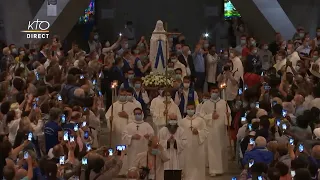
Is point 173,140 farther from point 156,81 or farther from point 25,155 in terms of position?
point 25,155

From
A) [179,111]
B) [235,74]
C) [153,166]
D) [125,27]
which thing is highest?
[125,27]

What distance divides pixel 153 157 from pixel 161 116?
3.65 meters

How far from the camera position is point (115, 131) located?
18.5m

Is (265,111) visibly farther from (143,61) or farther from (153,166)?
(143,61)

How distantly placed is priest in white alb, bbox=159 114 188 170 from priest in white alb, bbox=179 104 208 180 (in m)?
0.52

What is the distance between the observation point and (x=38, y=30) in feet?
96.7

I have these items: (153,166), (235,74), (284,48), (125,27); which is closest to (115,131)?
(153,166)

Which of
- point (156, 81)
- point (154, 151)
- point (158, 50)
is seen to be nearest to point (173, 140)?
point (154, 151)

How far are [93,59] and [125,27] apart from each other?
10045mm

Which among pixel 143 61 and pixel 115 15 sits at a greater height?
pixel 115 15

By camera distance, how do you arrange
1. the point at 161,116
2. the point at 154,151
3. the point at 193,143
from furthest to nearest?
the point at 161,116 → the point at 193,143 → the point at 154,151

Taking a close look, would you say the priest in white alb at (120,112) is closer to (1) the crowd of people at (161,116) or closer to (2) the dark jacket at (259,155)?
(1) the crowd of people at (161,116)

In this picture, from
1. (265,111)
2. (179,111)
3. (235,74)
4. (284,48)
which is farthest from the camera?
(284,48)

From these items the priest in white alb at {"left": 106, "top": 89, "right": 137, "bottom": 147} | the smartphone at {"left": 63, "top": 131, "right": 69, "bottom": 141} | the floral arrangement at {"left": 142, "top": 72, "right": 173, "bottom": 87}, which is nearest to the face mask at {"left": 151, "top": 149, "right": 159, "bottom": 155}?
the smartphone at {"left": 63, "top": 131, "right": 69, "bottom": 141}
